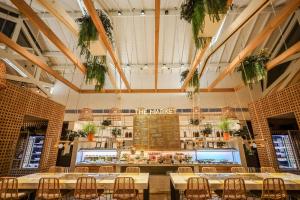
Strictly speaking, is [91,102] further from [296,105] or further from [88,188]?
[296,105]

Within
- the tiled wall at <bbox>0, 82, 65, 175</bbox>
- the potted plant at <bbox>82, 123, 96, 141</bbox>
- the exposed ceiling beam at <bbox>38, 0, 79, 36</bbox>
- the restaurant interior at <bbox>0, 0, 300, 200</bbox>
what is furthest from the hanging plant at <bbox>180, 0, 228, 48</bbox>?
the tiled wall at <bbox>0, 82, 65, 175</bbox>

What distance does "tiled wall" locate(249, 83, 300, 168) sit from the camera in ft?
16.8

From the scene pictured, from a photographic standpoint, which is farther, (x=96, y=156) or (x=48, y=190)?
(x=96, y=156)

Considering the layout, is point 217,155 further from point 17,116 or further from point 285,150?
point 17,116

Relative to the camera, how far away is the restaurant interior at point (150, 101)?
373 cm

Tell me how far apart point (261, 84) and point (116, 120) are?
9101 mm

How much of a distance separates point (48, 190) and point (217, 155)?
592cm

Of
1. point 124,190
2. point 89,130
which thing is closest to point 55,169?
point 89,130

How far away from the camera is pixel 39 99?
6.12 meters

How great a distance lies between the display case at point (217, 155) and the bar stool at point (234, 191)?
10.1 feet

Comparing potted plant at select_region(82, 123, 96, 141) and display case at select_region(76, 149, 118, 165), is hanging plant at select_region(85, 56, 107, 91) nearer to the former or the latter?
potted plant at select_region(82, 123, 96, 141)

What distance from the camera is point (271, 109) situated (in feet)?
19.6

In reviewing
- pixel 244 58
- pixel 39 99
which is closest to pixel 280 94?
pixel 244 58

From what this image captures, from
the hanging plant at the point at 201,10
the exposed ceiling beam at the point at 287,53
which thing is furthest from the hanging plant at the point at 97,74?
the exposed ceiling beam at the point at 287,53
